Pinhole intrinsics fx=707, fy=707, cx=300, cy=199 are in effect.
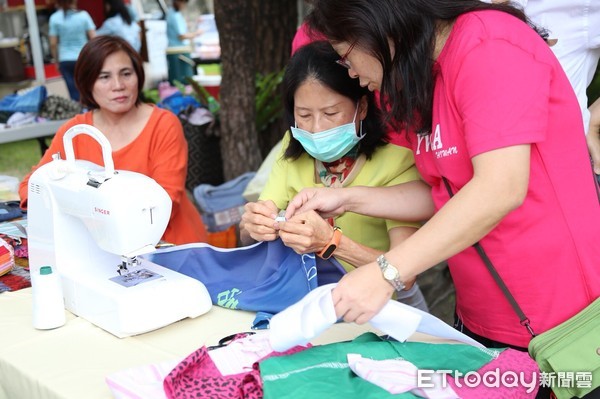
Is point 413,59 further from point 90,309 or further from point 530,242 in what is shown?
point 90,309

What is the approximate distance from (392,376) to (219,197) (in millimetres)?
3284

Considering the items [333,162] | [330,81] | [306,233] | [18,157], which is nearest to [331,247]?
[306,233]

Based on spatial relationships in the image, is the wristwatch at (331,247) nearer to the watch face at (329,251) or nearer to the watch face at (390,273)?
the watch face at (329,251)

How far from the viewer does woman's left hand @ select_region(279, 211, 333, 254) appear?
1.89 metres

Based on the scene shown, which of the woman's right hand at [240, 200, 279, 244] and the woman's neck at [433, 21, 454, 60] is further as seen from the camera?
the woman's right hand at [240, 200, 279, 244]

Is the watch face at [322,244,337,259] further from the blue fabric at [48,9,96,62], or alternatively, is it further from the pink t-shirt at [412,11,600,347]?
the blue fabric at [48,9,96,62]

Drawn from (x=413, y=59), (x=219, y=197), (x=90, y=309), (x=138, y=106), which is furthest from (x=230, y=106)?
(x=413, y=59)

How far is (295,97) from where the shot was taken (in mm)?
2174

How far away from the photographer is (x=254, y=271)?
82.4 inches

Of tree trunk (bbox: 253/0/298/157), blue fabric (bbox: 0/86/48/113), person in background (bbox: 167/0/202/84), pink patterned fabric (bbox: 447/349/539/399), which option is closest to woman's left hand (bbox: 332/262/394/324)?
pink patterned fabric (bbox: 447/349/539/399)

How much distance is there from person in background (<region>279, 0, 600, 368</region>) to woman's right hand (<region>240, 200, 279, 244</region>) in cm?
52

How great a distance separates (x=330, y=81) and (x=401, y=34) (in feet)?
2.03

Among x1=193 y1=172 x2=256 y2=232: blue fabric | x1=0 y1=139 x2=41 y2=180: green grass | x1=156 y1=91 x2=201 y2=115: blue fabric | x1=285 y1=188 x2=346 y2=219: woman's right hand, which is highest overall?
Result: x1=285 y1=188 x2=346 y2=219: woman's right hand

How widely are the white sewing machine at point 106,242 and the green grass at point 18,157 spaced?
16.4ft
